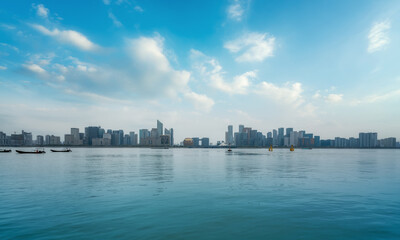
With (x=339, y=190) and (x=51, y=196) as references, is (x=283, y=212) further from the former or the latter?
(x=51, y=196)

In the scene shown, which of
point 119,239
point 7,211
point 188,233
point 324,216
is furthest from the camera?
point 7,211

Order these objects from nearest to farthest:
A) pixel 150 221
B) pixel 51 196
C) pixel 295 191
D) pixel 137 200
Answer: pixel 150 221, pixel 137 200, pixel 51 196, pixel 295 191

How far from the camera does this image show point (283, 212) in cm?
2398

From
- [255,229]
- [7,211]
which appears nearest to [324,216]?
[255,229]

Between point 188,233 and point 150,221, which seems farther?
point 150,221

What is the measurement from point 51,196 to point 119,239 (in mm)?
19561

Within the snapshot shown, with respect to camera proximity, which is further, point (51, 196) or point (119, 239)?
point (51, 196)

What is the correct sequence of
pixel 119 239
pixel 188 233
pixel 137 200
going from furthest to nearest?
1. pixel 137 200
2. pixel 188 233
3. pixel 119 239

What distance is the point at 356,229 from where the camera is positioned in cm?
1920

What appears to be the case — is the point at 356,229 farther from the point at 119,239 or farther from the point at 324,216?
the point at 119,239

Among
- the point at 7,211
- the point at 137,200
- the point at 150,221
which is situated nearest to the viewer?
the point at 150,221

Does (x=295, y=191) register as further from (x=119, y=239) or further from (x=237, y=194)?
Result: (x=119, y=239)

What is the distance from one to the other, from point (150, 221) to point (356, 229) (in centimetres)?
1710

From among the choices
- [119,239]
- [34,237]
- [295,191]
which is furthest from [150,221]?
[295,191]
